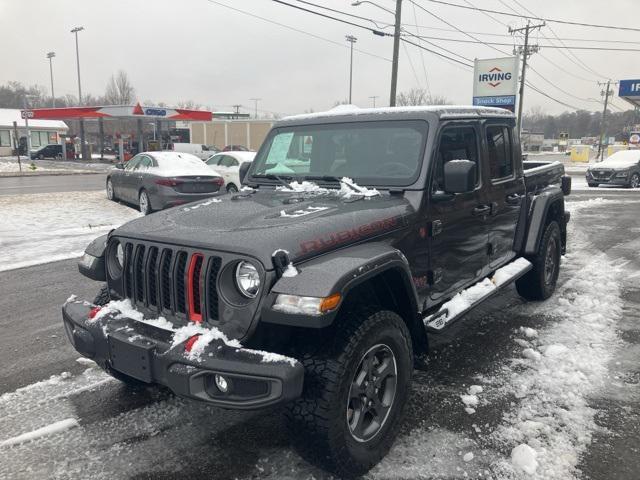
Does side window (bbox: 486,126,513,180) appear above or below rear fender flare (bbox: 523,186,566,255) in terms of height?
above

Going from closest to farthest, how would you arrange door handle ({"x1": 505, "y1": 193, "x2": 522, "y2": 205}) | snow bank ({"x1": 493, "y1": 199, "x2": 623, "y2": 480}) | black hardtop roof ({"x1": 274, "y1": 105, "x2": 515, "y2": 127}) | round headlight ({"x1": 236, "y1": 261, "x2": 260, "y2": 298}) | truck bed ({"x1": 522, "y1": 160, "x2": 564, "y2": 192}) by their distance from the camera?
round headlight ({"x1": 236, "y1": 261, "x2": 260, "y2": 298})
snow bank ({"x1": 493, "y1": 199, "x2": 623, "y2": 480})
black hardtop roof ({"x1": 274, "y1": 105, "x2": 515, "y2": 127})
door handle ({"x1": 505, "y1": 193, "x2": 522, "y2": 205})
truck bed ({"x1": 522, "y1": 160, "x2": 564, "y2": 192})

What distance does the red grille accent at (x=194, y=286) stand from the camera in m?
2.74

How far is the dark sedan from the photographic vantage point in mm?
12539

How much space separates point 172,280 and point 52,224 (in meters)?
10.2

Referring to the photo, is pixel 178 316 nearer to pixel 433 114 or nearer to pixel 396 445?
pixel 396 445

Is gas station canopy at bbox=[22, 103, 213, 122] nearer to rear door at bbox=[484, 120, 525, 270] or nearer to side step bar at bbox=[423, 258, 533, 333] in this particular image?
rear door at bbox=[484, 120, 525, 270]

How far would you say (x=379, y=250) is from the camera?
3.00 m

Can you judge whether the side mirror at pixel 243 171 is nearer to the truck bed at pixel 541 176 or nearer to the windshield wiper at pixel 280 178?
the windshield wiper at pixel 280 178

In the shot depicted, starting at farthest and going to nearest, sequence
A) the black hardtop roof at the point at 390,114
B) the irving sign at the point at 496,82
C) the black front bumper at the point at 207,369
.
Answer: the irving sign at the point at 496,82
the black hardtop roof at the point at 390,114
the black front bumper at the point at 207,369

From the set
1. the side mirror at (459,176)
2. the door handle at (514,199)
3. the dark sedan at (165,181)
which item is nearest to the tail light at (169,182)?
the dark sedan at (165,181)

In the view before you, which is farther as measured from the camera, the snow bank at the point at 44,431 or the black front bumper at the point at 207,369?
the snow bank at the point at 44,431

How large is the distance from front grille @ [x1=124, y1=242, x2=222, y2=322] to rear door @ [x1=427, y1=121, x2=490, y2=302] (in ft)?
5.46

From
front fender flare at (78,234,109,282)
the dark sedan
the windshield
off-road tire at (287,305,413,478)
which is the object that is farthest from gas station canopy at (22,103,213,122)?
off-road tire at (287,305,413,478)

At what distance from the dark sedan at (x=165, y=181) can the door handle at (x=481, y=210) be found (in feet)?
30.2
